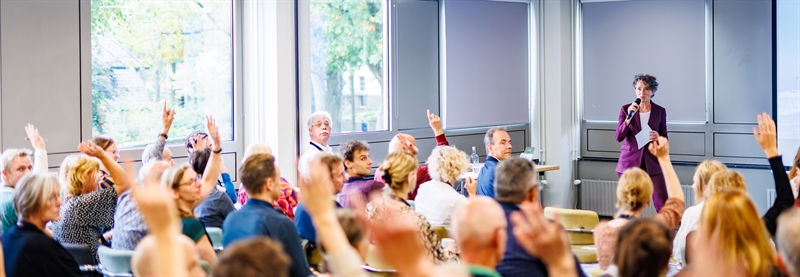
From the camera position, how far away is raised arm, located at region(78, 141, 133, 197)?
15.2 feet

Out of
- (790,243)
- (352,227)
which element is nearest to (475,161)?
(352,227)

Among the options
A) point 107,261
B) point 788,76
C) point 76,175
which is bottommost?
point 107,261

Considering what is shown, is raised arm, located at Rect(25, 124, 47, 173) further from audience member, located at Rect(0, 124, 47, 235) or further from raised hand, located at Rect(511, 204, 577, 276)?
raised hand, located at Rect(511, 204, 577, 276)

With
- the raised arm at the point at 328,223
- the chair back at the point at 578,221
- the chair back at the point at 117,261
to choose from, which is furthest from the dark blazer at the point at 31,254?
the chair back at the point at 578,221

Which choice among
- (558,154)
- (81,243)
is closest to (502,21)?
(558,154)

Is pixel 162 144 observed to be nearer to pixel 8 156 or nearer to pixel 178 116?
pixel 8 156

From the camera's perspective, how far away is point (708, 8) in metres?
9.29

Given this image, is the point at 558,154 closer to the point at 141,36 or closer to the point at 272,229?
the point at 141,36

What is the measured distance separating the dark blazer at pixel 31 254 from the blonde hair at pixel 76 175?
1.00 meters

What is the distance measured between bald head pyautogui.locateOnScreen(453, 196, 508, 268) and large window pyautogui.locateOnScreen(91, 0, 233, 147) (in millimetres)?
4960

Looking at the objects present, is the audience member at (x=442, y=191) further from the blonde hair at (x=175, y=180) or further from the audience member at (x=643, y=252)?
the audience member at (x=643, y=252)

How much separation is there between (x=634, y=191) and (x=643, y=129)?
3.80 m

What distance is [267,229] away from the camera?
3.87 m

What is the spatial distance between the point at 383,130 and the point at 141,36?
2.66 metres
